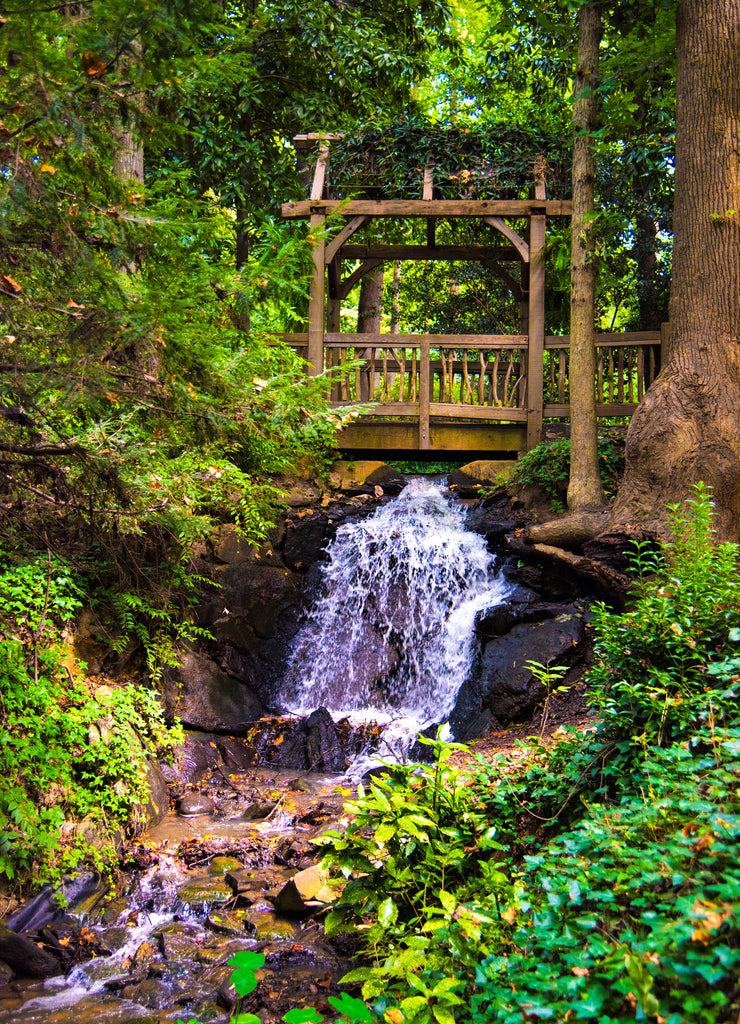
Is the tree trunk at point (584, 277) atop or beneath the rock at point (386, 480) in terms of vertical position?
atop

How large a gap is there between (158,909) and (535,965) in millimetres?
3083

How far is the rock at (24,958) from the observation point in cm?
392

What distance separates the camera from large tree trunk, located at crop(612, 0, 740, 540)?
6574 mm

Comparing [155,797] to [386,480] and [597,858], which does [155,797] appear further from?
[386,480]

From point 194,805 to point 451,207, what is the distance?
9.09 metres

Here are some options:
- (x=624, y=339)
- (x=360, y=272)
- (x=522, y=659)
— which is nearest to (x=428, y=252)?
(x=360, y=272)

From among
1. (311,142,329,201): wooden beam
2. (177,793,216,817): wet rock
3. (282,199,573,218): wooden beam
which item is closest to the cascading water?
(177,793,216,817): wet rock

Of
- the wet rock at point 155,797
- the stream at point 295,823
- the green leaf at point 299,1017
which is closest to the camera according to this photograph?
the green leaf at point 299,1017

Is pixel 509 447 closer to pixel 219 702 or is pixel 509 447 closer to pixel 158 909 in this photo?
pixel 219 702

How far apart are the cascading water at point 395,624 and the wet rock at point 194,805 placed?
1763 mm

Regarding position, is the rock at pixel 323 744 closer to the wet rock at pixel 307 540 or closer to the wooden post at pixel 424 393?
the wet rock at pixel 307 540

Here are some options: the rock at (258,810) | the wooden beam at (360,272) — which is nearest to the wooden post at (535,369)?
the wooden beam at (360,272)

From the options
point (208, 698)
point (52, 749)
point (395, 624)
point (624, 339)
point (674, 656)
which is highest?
point (624, 339)

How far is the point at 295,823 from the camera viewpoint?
18.6ft
